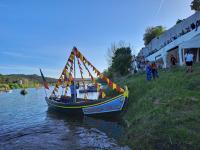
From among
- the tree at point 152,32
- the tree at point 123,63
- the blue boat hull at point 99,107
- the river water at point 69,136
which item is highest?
the tree at point 152,32

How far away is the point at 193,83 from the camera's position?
52.3 ft

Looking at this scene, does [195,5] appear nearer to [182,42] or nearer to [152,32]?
[152,32]

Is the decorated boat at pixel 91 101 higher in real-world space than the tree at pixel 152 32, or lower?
lower

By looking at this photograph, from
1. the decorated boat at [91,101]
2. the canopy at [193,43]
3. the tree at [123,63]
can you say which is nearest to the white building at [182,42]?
the canopy at [193,43]

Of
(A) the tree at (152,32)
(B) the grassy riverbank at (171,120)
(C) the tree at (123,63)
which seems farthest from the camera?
(A) the tree at (152,32)

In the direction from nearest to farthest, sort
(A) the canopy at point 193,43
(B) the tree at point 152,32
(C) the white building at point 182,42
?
(A) the canopy at point 193,43, (C) the white building at point 182,42, (B) the tree at point 152,32

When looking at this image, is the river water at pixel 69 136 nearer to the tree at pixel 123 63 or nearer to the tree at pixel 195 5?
the tree at pixel 195 5

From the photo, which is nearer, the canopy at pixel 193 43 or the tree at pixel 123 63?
the canopy at pixel 193 43

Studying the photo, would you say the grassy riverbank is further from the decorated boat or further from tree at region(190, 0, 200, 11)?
tree at region(190, 0, 200, 11)

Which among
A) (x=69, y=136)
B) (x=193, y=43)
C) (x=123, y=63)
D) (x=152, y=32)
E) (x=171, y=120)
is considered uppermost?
(x=152, y=32)

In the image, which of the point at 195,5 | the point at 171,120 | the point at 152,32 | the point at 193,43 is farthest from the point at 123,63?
the point at 171,120

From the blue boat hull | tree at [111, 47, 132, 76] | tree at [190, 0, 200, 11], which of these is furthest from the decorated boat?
tree at [111, 47, 132, 76]

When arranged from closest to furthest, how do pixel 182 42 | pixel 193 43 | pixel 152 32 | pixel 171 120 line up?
pixel 171 120 < pixel 193 43 < pixel 182 42 < pixel 152 32

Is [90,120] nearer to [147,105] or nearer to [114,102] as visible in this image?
[114,102]
